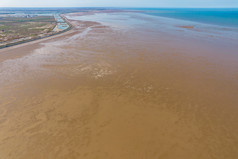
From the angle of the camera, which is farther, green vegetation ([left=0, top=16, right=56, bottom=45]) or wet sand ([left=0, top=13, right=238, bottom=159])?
green vegetation ([left=0, top=16, right=56, bottom=45])

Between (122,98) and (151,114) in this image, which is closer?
(151,114)

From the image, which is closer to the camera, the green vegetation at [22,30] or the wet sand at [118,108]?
the wet sand at [118,108]

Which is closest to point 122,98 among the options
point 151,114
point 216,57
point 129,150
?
point 151,114

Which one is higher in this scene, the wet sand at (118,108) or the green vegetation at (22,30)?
the green vegetation at (22,30)

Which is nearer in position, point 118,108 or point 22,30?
point 118,108

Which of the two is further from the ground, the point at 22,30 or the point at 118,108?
the point at 22,30

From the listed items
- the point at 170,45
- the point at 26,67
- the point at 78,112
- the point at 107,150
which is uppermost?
the point at 170,45

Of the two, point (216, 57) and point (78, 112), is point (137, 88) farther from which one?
point (216, 57)

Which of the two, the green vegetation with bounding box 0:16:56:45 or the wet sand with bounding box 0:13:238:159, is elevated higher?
the green vegetation with bounding box 0:16:56:45
